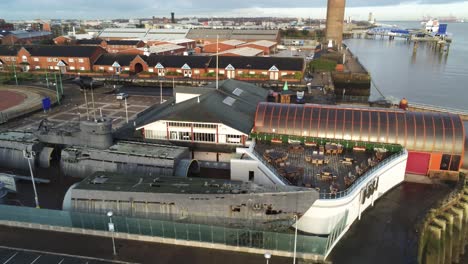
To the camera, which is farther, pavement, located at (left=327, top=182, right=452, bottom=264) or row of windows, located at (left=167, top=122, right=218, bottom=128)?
row of windows, located at (left=167, top=122, right=218, bottom=128)

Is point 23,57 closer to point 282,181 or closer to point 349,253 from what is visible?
point 282,181

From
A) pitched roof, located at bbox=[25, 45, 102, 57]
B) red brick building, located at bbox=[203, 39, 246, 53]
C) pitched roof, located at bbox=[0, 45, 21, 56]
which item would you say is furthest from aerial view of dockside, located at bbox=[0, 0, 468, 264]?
red brick building, located at bbox=[203, 39, 246, 53]

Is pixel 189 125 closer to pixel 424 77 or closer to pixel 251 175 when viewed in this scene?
pixel 251 175

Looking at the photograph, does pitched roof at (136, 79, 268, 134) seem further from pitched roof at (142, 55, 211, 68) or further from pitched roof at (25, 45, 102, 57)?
pitched roof at (25, 45, 102, 57)

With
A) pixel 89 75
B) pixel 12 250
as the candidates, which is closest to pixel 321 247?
pixel 12 250

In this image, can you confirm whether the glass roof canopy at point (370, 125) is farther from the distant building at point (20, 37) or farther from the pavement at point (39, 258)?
the distant building at point (20, 37)

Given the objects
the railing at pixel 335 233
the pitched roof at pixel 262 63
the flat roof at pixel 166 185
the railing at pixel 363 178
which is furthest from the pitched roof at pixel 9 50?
the railing at pixel 335 233
